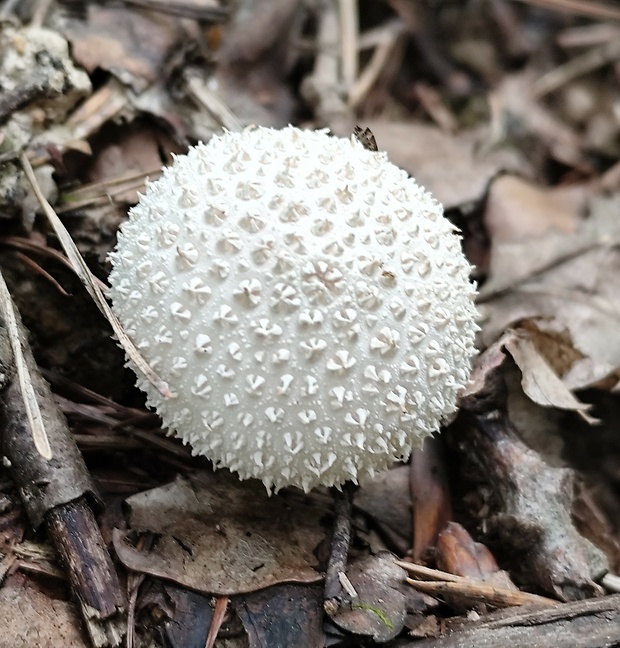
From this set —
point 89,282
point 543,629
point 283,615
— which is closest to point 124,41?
point 89,282

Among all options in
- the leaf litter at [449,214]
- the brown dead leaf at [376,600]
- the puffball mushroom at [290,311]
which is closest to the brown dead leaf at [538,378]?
the leaf litter at [449,214]

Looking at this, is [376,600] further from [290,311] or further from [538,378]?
[538,378]

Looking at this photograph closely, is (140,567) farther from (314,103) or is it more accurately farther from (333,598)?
(314,103)

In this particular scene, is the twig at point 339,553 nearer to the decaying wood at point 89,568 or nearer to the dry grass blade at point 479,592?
the dry grass blade at point 479,592

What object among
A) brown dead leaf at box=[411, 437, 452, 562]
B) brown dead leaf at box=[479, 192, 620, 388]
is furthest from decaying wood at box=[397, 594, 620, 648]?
brown dead leaf at box=[479, 192, 620, 388]

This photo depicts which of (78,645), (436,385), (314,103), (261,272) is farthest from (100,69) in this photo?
(78,645)

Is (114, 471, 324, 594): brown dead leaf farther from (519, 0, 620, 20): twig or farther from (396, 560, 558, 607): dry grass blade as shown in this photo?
(519, 0, 620, 20): twig

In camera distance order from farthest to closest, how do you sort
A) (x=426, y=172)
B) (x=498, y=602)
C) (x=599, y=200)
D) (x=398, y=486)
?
(x=599, y=200) < (x=426, y=172) < (x=398, y=486) < (x=498, y=602)
